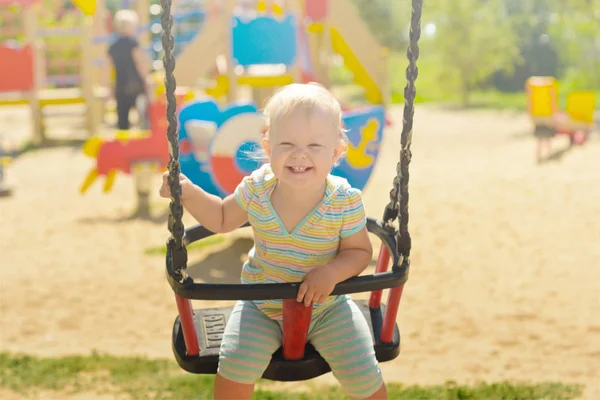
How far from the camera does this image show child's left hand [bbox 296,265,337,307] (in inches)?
79.1

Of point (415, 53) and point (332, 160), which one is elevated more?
point (415, 53)

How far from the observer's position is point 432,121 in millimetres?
12742

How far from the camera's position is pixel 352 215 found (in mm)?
2209

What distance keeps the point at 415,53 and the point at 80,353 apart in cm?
253

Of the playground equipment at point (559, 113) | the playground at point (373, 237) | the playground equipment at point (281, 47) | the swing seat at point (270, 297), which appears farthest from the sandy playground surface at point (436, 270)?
the swing seat at point (270, 297)

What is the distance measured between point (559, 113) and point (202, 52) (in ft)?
15.0

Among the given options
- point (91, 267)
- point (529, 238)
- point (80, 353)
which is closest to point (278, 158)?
point (80, 353)

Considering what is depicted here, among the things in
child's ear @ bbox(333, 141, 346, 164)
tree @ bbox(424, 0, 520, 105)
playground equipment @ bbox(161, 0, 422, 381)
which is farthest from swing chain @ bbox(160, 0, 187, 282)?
tree @ bbox(424, 0, 520, 105)

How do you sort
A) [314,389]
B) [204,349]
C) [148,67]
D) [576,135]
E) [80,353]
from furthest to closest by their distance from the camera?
1. [576,135]
2. [148,67]
3. [80,353]
4. [314,389]
5. [204,349]

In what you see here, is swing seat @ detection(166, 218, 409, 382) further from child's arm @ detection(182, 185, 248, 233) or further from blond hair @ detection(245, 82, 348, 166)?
blond hair @ detection(245, 82, 348, 166)

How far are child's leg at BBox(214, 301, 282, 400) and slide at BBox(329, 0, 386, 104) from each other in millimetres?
6687

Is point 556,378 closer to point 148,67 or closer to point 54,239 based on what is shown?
point 54,239

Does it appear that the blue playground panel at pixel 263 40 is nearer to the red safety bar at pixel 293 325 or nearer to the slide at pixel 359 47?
the slide at pixel 359 47

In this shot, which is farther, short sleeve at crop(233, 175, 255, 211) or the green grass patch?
the green grass patch
